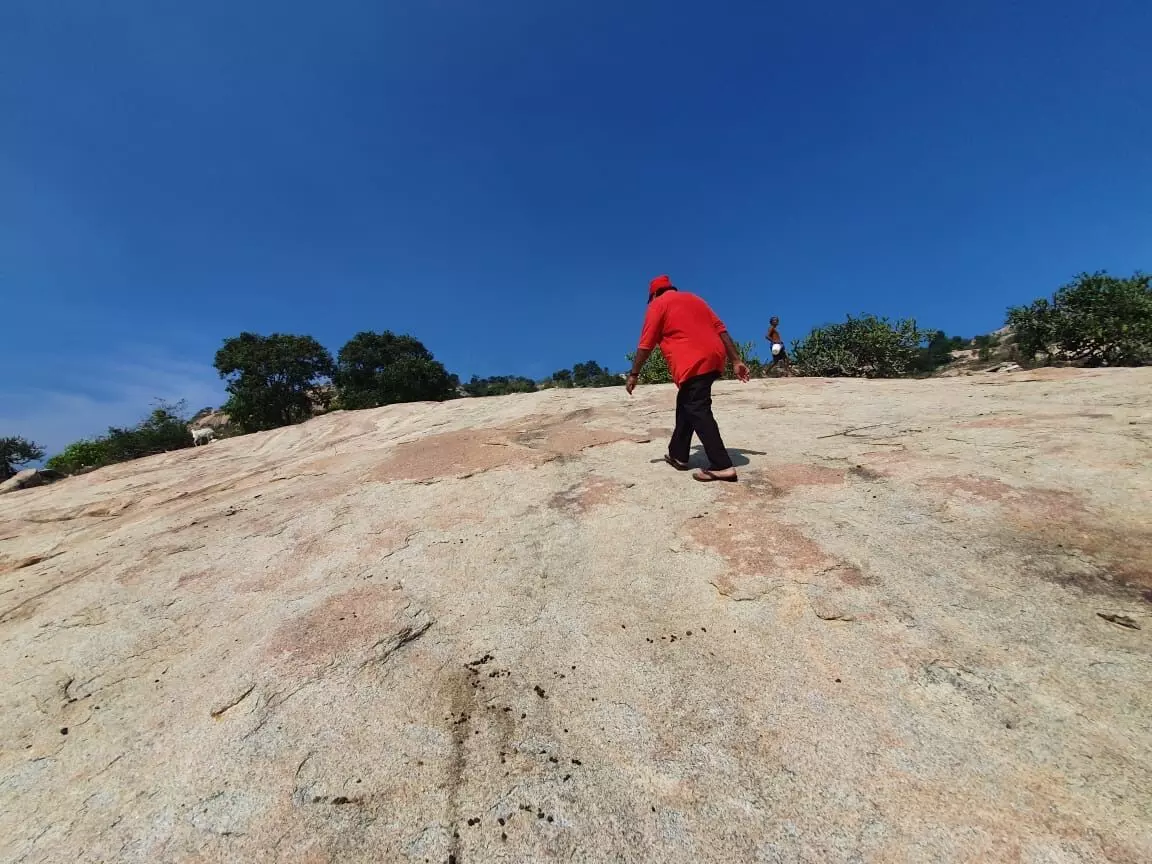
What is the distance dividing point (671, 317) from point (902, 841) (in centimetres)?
354

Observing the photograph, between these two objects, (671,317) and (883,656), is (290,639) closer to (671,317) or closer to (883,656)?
(883,656)

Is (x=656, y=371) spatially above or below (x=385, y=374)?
below

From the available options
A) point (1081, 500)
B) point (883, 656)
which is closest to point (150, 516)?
point (883, 656)

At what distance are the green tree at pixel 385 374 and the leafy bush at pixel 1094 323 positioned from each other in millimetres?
27179

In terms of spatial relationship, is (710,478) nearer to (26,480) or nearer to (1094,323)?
(1094,323)

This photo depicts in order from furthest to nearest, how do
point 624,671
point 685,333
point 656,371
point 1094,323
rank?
point 656,371 → point 1094,323 → point 685,333 → point 624,671

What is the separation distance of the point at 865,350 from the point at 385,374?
81.8ft

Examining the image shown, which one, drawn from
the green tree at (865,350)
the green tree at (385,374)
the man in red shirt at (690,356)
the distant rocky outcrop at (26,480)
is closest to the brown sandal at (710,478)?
the man in red shirt at (690,356)

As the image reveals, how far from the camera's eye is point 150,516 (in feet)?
17.0

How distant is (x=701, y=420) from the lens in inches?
163

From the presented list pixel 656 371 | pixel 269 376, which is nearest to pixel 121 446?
pixel 269 376

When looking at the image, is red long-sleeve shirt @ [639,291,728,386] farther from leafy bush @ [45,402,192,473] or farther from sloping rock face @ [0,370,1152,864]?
leafy bush @ [45,402,192,473]

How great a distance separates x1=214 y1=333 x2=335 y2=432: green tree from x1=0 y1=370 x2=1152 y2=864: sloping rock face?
26305 millimetres

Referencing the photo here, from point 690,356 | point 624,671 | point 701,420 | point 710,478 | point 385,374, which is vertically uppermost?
point 385,374
